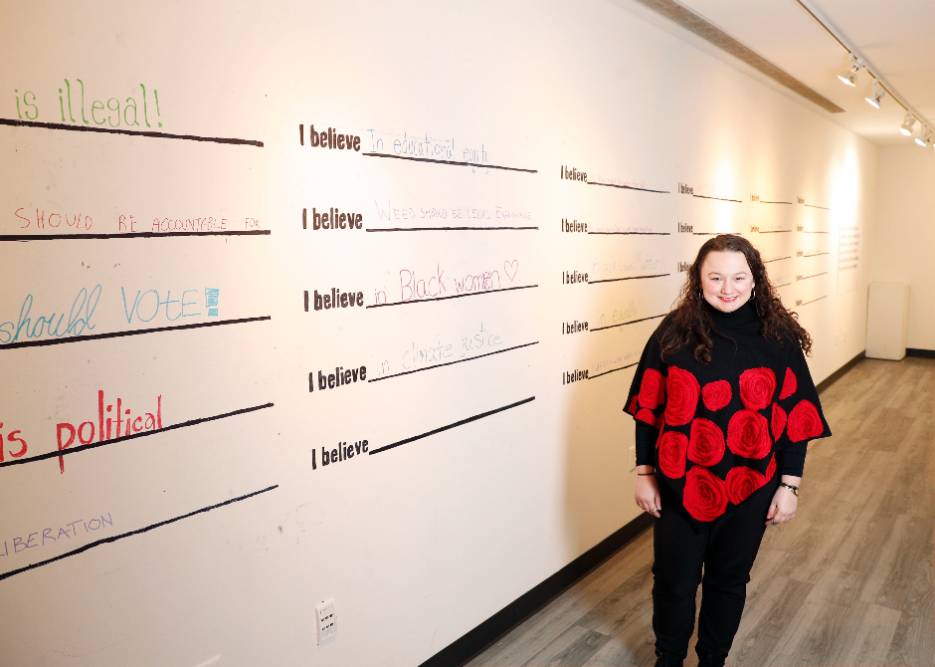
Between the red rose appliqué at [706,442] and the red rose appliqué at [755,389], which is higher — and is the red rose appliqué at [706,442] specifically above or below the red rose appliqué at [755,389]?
below

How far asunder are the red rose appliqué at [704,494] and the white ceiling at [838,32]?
2.32m

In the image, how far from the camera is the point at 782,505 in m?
2.51

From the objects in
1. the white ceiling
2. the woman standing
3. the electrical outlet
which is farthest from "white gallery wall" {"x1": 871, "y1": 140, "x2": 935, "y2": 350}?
the electrical outlet

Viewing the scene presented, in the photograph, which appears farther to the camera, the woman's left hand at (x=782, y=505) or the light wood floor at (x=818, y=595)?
the light wood floor at (x=818, y=595)

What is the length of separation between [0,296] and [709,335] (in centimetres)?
193

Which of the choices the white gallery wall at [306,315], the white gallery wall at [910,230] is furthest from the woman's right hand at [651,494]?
the white gallery wall at [910,230]

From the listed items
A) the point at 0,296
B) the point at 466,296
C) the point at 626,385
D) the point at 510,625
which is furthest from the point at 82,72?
the point at 626,385

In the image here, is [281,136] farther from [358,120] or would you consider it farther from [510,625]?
[510,625]

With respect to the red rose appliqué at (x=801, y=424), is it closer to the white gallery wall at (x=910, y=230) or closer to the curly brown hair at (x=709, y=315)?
the curly brown hair at (x=709, y=315)

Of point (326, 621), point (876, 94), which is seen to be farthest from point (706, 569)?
point (876, 94)

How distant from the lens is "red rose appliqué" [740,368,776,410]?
97.4 inches

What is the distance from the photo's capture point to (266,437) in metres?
2.08

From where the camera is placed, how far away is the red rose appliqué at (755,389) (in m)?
2.47

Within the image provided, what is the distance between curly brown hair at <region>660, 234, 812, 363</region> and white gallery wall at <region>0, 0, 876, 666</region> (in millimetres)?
687
